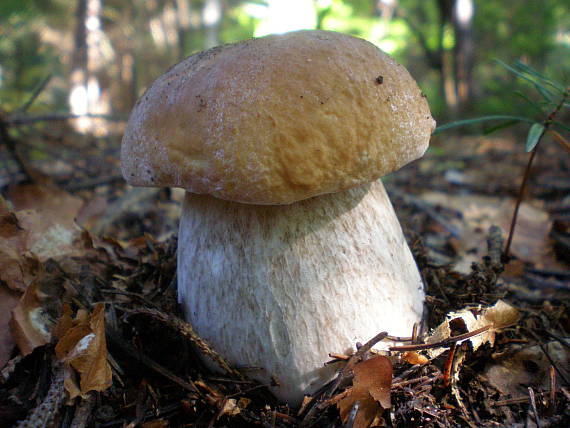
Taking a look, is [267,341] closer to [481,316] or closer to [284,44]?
[481,316]

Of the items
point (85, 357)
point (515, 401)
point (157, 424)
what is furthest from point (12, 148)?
point (515, 401)

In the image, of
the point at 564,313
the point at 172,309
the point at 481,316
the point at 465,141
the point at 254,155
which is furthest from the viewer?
the point at 465,141

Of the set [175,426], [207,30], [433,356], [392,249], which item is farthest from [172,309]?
[207,30]

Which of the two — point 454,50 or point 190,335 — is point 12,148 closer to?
point 190,335

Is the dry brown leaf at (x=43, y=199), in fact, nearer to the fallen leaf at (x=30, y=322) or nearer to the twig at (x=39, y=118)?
the twig at (x=39, y=118)

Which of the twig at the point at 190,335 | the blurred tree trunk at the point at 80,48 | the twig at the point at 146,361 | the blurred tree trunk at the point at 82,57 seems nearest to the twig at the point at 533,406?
the twig at the point at 190,335

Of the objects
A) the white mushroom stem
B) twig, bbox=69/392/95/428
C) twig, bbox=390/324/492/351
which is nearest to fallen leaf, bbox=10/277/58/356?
twig, bbox=69/392/95/428
